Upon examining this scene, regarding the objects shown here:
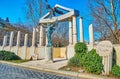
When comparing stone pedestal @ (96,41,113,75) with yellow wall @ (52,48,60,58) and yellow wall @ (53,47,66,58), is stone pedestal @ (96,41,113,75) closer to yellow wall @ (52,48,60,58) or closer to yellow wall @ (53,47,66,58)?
yellow wall @ (53,47,66,58)

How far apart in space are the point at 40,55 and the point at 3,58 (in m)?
4.40

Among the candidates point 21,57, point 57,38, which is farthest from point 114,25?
point 57,38

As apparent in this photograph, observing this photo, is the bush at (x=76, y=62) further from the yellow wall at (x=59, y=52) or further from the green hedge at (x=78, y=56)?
the yellow wall at (x=59, y=52)

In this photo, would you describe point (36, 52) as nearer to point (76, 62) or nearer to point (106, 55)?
point (76, 62)

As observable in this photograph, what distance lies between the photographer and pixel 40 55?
74.7ft

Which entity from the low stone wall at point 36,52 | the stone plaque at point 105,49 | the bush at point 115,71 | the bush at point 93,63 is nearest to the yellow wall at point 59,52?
the low stone wall at point 36,52

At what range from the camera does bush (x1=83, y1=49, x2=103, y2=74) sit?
1156cm

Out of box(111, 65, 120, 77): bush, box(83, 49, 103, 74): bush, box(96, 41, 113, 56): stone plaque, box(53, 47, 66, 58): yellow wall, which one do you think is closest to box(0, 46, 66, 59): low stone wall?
box(53, 47, 66, 58): yellow wall

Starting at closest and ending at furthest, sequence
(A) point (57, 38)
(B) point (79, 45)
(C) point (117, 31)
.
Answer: (B) point (79, 45), (C) point (117, 31), (A) point (57, 38)

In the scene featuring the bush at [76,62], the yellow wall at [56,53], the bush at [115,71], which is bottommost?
the bush at [115,71]

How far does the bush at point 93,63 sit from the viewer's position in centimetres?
1156

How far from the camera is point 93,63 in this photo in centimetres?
1177

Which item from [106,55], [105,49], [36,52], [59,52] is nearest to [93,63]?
[106,55]

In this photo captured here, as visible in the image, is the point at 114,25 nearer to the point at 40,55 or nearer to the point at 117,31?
the point at 117,31
